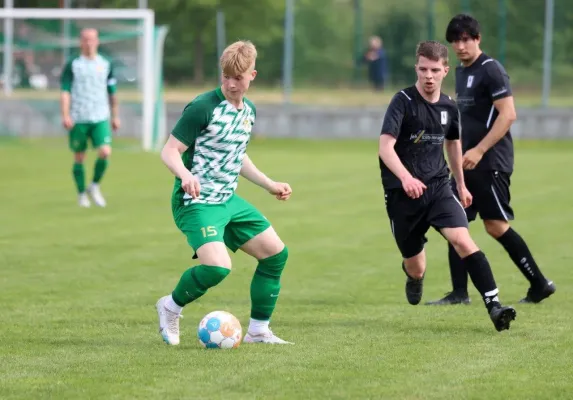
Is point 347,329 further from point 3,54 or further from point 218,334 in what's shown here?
point 3,54

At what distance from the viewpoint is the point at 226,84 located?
280 inches

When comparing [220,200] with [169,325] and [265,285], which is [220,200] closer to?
[265,285]

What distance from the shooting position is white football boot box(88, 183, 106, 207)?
1630cm

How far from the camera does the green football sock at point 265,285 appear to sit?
7348 mm

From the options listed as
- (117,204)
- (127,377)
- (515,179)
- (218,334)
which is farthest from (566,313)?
(515,179)

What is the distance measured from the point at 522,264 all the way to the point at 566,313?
70 centimetres

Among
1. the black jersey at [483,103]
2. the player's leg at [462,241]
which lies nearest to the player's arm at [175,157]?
the player's leg at [462,241]

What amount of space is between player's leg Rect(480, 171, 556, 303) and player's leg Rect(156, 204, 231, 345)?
2.65m

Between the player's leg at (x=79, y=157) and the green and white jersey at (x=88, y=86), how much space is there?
15 cm

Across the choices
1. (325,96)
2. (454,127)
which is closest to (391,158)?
(454,127)

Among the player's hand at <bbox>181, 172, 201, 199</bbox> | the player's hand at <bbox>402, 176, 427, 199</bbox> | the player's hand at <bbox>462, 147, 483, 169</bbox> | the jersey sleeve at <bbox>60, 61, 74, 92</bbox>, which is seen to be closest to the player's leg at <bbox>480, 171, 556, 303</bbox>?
the player's hand at <bbox>462, 147, 483, 169</bbox>

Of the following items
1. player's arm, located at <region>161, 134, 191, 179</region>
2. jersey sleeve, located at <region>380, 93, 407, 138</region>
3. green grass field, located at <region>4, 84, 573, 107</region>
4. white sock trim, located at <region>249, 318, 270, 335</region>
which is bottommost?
green grass field, located at <region>4, 84, 573, 107</region>

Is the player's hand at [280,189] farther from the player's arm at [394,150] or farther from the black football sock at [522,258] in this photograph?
the black football sock at [522,258]

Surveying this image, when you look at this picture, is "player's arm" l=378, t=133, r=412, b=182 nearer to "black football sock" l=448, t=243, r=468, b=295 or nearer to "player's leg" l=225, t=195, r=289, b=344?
"player's leg" l=225, t=195, r=289, b=344
